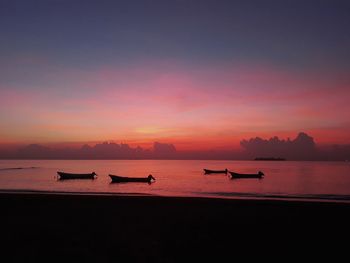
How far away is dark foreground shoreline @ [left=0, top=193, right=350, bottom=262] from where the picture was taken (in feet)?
32.1

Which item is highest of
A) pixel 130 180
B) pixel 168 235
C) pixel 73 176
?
pixel 168 235

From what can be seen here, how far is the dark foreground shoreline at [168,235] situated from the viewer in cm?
978

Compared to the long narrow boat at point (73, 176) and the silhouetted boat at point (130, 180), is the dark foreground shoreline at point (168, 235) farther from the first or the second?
the long narrow boat at point (73, 176)

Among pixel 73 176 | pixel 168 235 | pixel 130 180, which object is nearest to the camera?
pixel 168 235

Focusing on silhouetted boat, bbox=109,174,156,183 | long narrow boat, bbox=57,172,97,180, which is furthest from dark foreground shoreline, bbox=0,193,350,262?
long narrow boat, bbox=57,172,97,180

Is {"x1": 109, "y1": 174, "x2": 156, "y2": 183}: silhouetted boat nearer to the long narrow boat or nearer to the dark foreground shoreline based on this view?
the long narrow boat

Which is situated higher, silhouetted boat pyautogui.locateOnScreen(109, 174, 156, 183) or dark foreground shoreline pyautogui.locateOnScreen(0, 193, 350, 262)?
dark foreground shoreline pyautogui.locateOnScreen(0, 193, 350, 262)

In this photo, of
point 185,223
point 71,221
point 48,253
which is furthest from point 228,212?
point 48,253

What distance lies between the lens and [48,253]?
9719 millimetres

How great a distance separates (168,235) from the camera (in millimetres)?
12156

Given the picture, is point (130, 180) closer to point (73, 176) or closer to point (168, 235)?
point (73, 176)

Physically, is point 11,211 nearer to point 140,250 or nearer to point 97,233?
point 97,233

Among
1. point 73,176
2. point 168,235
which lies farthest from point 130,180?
point 168,235

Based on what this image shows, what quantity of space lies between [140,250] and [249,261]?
2969mm
